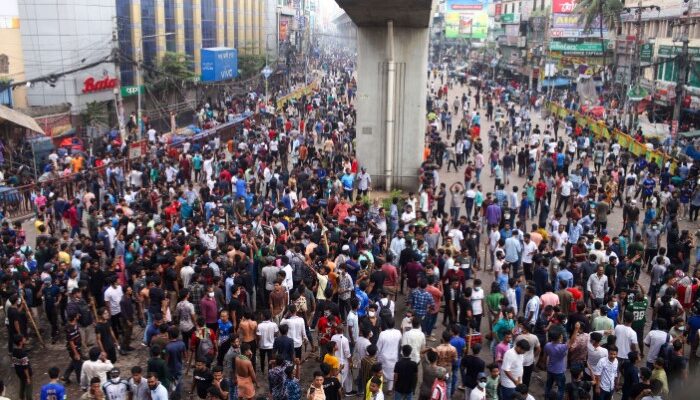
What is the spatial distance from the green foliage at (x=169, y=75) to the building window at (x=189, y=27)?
595 cm

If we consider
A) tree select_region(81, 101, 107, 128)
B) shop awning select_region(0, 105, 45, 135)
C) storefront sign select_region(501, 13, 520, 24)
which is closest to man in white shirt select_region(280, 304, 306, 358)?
shop awning select_region(0, 105, 45, 135)

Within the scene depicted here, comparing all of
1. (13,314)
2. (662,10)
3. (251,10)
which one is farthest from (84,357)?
(251,10)

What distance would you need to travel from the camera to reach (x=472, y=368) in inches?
327

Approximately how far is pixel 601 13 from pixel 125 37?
2941cm

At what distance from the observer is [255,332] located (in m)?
9.34

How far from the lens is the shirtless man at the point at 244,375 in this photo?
8.04 m

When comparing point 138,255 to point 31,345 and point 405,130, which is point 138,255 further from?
point 405,130

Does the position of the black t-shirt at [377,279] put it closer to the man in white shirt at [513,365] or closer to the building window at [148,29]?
the man in white shirt at [513,365]

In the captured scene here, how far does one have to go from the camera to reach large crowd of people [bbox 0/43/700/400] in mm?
8281

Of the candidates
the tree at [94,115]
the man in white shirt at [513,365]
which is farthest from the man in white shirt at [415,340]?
the tree at [94,115]

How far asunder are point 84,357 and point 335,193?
28.5 feet

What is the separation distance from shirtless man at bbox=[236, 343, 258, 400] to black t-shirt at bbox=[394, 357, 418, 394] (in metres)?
1.81

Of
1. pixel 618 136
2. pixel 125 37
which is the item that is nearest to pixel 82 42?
pixel 125 37

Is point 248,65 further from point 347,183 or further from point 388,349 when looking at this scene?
point 388,349
